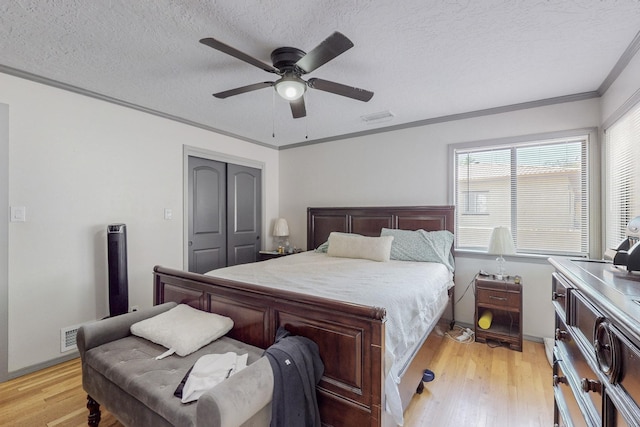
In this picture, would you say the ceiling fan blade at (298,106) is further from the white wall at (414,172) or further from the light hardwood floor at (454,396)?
the light hardwood floor at (454,396)

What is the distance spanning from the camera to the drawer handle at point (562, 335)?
1.34 meters

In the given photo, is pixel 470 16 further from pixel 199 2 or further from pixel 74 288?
pixel 74 288

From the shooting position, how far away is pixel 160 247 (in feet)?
10.8

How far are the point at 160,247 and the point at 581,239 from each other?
14.8 feet

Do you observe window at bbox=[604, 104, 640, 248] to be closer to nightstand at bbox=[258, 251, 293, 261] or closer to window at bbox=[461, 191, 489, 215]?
window at bbox=[461, 191, 489, 215]

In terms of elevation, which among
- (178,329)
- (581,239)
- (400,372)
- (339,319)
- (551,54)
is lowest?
(400,372)

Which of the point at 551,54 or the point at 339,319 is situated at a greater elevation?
the point at 551,54

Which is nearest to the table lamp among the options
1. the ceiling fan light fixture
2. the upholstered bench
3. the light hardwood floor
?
the light hardwood floor

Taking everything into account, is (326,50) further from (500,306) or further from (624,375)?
(500,306)

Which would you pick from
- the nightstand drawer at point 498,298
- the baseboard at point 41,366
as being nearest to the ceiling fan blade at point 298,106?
the nightstand drawer at point 498,298

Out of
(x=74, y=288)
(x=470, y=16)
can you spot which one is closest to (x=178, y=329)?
(x=74, y=288)

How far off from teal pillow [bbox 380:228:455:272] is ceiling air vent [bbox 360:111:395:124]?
4.64 ft

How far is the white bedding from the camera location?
1.58 meters

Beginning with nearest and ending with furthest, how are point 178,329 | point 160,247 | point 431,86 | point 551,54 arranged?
1. point 178,329
2. point 551,54
3. point 431,86
4. point 160,247
